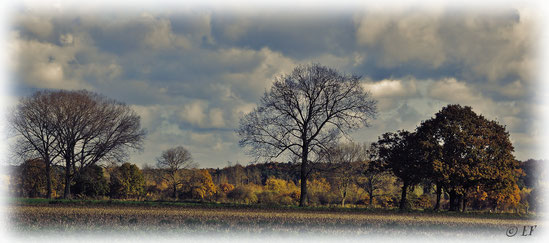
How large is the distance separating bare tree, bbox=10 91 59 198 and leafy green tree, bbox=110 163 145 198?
929 inches

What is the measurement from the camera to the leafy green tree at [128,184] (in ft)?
255

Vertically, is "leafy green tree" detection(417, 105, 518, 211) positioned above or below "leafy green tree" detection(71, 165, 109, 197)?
above

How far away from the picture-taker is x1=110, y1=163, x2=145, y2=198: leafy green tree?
77.7 meters

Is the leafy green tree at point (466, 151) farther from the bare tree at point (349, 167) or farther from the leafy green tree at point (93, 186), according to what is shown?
the leafy green tree at point (93, 186)

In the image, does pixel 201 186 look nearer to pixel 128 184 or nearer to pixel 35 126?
pixel 128 184

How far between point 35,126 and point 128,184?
99.3 ft

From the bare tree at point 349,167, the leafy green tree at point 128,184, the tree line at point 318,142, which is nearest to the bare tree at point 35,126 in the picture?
the tree line at point 318,142

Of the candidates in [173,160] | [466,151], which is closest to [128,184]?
[173,160]

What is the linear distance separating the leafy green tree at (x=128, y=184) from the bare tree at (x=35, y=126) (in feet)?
77.4

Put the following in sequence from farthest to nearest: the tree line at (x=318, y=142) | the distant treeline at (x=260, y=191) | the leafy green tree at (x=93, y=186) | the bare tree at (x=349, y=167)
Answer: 1. the bare tree at (x=349, y=167)
2. the leafy green tree at (x=93, y=186)
3. the distant treeline at (x=260, y=191)
4. the tree line at (x=318, y=142)

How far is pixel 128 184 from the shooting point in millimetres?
79562

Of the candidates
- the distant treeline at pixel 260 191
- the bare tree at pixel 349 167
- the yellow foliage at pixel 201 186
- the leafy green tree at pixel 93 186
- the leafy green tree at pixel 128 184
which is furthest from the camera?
the yellow foliage at pixel 201 186

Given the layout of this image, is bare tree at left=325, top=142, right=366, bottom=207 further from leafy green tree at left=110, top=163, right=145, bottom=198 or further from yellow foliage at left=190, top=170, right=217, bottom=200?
leafy green tree at left=110, top=163, right=145, bottom=198

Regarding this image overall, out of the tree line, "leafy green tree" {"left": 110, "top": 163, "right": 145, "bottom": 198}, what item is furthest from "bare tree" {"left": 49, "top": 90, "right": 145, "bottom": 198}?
"leafy green tree" {"left": 110, "top": 163, "right": 145, "bottom": 198}
